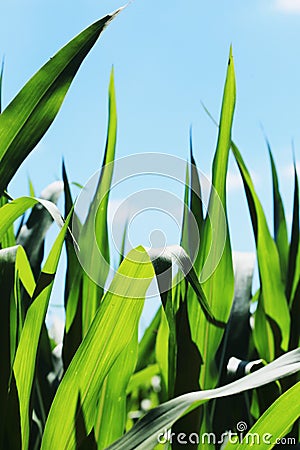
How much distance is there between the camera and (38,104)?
38cm

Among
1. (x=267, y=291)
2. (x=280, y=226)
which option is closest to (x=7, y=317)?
(x=267, y=291)

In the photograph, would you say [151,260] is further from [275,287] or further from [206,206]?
[275,287]

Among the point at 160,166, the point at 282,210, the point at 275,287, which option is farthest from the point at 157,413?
the point at 282,210

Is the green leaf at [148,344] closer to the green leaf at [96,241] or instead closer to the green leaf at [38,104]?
the green leaf at [96,241]

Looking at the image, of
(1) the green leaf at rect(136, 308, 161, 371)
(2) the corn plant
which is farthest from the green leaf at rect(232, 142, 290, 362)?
(1) the green leaf at rect(136, 308, 161, 371)

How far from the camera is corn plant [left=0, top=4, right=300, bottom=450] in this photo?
378mm

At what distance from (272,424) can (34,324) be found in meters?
0.16

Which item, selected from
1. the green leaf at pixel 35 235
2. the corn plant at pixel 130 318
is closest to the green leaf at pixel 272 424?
the corn plant at pixel 130 318

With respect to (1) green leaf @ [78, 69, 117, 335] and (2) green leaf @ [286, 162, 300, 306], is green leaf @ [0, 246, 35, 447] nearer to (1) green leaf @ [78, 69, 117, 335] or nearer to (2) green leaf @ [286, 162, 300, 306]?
(1) green leaf @ [78, 69, 117, 335]

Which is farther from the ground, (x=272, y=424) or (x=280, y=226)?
(x=280, y=226)

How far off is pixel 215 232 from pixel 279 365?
0.19 m

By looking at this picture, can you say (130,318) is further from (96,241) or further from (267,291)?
(267,291)

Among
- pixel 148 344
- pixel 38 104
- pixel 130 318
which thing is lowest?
pixel 148 344

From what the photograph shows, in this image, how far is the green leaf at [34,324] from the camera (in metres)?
0.39
